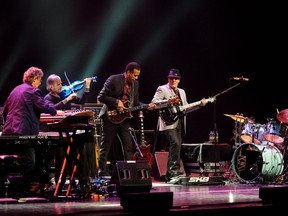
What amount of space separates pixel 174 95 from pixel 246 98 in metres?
3.60

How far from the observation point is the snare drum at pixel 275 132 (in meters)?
10.7

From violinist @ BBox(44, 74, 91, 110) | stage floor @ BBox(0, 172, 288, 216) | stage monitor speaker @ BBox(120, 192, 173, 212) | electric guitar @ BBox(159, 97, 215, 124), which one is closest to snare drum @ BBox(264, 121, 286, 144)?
electric guitar @ BBox(159, 97, 215, 124)

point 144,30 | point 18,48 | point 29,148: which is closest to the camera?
point 29,148

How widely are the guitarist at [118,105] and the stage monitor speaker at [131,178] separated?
1.62m

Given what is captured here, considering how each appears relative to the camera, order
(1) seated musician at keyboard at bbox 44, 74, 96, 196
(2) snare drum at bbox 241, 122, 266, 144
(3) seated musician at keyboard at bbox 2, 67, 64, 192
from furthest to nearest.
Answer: (2) snare drum at bbox 241, 122, 266, 144 → (3) seated musician at keyboard at bbox 2, 67, 64, 192 → (1) seated musician at keyboard at bbox 44, 74, 96, 196

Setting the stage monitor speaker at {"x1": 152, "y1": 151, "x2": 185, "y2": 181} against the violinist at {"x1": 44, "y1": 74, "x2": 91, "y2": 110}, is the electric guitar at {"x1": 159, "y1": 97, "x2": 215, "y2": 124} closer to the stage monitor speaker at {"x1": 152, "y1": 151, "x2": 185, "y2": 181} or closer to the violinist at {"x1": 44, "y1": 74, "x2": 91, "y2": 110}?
the stage monitor speaker at {"x1": 152, "y1": 151, "x2": 185, "y2": 181}

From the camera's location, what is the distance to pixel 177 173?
1016cm

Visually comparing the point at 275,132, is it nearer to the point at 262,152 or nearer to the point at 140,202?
the point at 262,152

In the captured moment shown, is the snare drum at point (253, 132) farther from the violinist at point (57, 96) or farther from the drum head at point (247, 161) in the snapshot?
the violinist at point (57, 96)

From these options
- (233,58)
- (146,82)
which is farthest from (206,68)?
(146,82)

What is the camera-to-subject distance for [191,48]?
12984 mm

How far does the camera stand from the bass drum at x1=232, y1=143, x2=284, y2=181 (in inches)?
405

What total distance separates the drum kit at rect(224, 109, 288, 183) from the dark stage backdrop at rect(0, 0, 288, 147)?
2276mm

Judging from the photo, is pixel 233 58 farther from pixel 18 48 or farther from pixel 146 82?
pixel 18 48
